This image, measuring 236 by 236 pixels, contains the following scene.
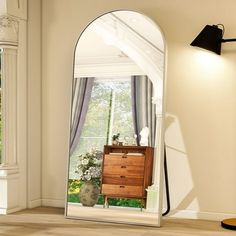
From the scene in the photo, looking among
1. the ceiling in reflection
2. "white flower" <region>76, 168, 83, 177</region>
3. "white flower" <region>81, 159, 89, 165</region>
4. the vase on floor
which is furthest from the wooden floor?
the ceiling in reflection

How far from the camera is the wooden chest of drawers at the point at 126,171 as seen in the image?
11.9ft

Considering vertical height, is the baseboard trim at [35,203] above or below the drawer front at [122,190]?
below

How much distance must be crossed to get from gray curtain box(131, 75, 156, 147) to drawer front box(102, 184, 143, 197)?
393 mm

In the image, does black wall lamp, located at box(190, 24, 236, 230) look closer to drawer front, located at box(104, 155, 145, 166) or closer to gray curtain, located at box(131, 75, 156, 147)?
gray curtain, located at box(131, 75, 156, 147)

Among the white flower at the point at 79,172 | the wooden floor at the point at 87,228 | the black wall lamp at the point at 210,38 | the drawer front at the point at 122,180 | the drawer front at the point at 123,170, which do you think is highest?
the black wall lamp at the point at 210,38

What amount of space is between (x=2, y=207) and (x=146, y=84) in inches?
69.3

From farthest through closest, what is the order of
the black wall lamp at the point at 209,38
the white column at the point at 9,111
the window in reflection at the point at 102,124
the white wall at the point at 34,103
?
the white wall at the point at 34,103 → the white column at the point at 9,111 → the window in reflection at the point at 102,124 → the black wall lamp at the point at 209,38

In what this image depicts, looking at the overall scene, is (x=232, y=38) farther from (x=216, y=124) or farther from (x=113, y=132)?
(x=113, y=132)

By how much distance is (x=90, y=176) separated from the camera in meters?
3.84

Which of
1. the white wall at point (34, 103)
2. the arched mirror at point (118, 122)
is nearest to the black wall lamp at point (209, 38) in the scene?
the arched mirror at point (118, 122)

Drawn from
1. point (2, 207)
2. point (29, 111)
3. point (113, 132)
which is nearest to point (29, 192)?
point (2, 207)

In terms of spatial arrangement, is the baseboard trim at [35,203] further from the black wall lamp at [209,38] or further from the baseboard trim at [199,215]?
the black wall lamp at [209,38]

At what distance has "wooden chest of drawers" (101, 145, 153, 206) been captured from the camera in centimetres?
364

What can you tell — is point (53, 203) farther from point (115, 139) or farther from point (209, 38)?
point (209, 38)
